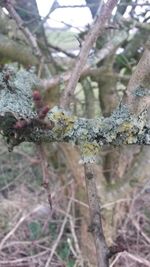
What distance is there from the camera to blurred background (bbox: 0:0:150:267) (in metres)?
1.59

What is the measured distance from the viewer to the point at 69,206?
2.03m

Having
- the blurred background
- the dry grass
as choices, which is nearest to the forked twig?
the blurred background

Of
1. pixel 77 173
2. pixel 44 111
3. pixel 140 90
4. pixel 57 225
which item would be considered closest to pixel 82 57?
pixel 140 90

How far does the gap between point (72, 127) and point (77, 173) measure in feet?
3.81

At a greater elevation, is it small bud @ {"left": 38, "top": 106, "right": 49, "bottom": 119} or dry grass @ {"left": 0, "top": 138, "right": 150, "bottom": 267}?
small bud @ {"left": 38, "top": 106, "right": 49, "bottom": 119}

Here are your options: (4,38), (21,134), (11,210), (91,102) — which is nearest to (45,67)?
(4,38)

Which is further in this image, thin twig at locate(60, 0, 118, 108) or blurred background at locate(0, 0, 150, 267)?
blurred background at locate(0, 0, 150, 267)

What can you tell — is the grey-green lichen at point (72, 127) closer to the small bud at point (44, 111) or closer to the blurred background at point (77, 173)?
the small bud at point (44, 111)

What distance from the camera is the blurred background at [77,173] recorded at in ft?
5.21

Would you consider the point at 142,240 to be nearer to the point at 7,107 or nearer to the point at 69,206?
the point at 69,206

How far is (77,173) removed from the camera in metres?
1.77

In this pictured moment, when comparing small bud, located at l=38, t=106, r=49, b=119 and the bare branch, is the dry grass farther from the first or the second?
small bud, located at l=38, t=106, r=49, b=119

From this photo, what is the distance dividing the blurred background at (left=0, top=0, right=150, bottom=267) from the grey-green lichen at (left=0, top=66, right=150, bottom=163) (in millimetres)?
806

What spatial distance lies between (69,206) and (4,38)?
0.89m
